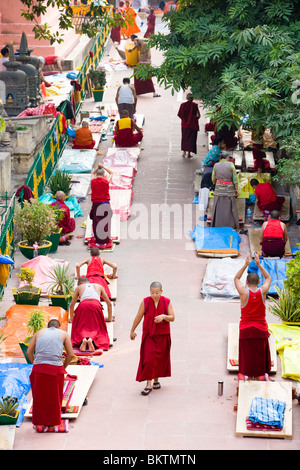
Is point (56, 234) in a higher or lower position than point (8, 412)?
higher

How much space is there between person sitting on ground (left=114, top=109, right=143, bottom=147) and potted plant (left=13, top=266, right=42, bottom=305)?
7.68 m

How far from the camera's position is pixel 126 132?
2047cm

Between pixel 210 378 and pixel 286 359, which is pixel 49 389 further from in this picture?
pixel 286 359

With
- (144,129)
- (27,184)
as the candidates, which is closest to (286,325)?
(27,184)

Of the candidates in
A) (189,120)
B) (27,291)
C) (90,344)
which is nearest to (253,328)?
(90,344)

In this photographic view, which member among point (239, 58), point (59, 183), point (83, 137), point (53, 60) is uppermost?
point (53, 60)

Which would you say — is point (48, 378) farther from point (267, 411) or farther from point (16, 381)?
point (267, 411)

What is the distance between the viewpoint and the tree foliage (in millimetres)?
15578

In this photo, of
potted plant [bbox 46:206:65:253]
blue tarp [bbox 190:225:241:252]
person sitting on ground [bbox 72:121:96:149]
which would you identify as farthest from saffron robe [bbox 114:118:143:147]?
potted plant [bbox 46:206:65:253]

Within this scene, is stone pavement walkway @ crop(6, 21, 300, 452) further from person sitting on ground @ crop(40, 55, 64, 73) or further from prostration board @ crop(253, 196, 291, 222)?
person sitting on ground @ crop(40, 55, 64, 73)

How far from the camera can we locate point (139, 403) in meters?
10.5

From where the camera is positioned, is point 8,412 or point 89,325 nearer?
point 8,412

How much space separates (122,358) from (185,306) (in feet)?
6.17

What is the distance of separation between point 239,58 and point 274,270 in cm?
499
